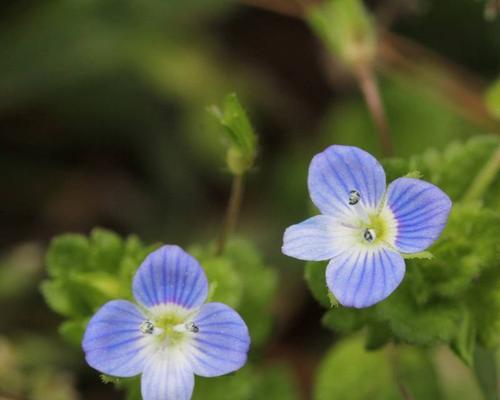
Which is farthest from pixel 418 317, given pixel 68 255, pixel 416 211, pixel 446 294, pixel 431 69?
pixel 431 69

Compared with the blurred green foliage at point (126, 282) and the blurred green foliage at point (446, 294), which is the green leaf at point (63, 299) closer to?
the blurred green foliage at point (126, 282)

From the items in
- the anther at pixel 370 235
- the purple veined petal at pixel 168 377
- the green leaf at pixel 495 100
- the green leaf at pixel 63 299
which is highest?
the green leaf at pixel 495 100

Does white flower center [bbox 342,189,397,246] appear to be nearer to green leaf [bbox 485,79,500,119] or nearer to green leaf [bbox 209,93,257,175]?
green leaf [bbox 209,93,257,175]

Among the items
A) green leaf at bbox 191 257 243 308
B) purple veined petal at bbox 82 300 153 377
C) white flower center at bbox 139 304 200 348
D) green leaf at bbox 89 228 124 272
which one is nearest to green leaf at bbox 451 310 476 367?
green leaf at bbox 191 257 243 308

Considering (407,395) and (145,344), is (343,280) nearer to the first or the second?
(145,344)

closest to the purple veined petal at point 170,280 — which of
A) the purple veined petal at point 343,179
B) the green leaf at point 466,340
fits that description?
the purple veined petal at point 343,179

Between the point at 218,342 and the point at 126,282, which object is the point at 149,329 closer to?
the point at 218,342

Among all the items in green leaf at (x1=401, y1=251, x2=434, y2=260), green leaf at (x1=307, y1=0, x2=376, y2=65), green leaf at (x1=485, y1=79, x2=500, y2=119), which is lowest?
green leaf at (x1=401, y1=251, x2=434, y2=260)
